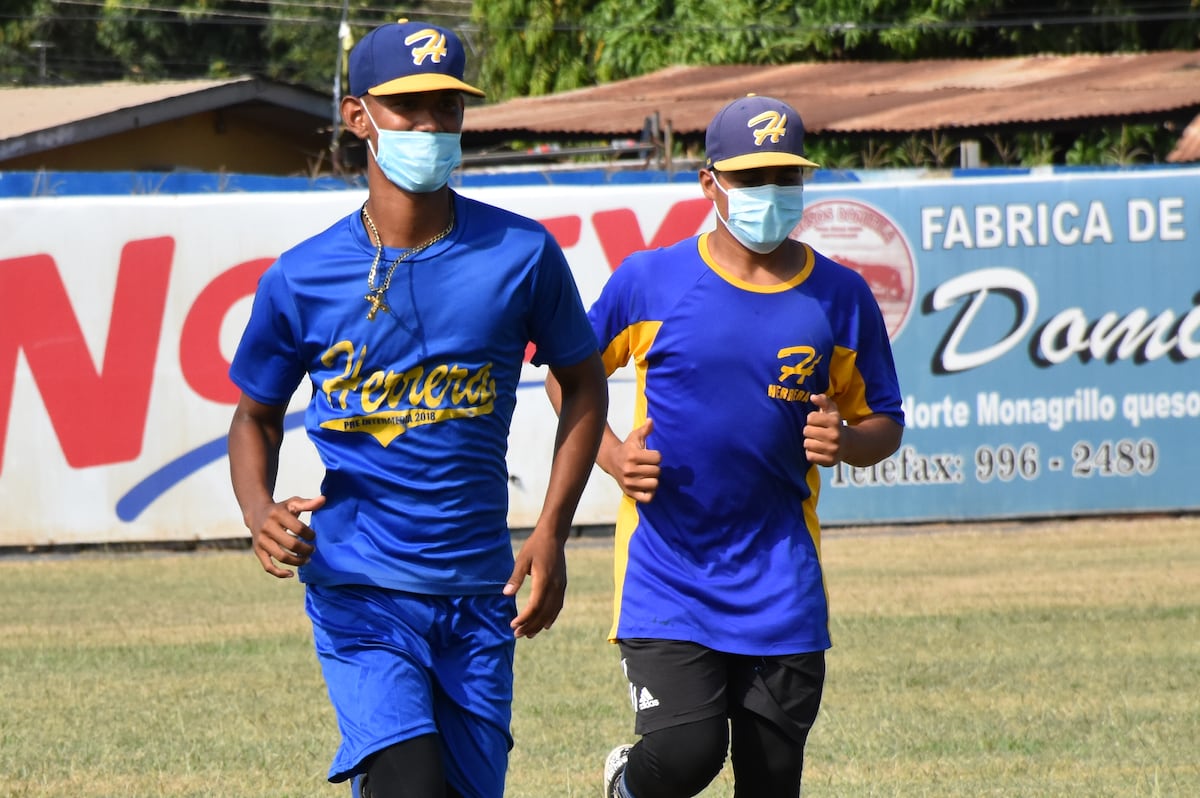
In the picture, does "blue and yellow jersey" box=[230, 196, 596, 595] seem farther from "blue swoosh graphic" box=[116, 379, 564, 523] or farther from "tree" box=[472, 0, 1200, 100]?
"tree" box=[472, 0, 1200, 100]

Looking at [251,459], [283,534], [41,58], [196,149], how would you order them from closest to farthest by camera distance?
[283,534], [251,459], [196,149], [41,58]

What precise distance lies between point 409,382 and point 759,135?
154cm

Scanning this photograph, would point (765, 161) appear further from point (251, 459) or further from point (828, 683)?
point (828, 683)

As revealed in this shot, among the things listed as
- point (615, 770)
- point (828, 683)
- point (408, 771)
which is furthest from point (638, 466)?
point (828, 683)

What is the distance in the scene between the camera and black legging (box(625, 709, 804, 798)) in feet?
16.3

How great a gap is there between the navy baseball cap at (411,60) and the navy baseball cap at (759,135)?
3.78 ft

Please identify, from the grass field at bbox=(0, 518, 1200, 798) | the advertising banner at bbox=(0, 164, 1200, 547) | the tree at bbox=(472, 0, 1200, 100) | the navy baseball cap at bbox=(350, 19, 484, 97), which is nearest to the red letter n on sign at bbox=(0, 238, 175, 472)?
the advertising banner at bbox=(0, 164, 1200, 547)

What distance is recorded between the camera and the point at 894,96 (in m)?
23.3

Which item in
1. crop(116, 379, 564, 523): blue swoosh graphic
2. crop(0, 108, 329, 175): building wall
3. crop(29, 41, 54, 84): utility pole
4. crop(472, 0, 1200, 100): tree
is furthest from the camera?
crop(29, 41, 54, 84): utility pole

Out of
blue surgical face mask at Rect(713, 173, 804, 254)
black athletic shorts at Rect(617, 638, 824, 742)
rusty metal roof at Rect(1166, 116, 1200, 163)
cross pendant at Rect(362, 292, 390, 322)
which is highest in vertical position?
cross pendant at Rect(362, 292, 390, 322)

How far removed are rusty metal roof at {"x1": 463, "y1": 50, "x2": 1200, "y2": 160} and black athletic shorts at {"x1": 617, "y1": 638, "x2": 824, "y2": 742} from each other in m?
16.0

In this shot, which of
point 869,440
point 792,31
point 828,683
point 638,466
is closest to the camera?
point 638,466

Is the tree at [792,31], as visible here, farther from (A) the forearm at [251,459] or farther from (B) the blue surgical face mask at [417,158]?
(A) the forearm at [251,459]

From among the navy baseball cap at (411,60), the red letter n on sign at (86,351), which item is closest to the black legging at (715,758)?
the navy baseball cap at (411,60)
